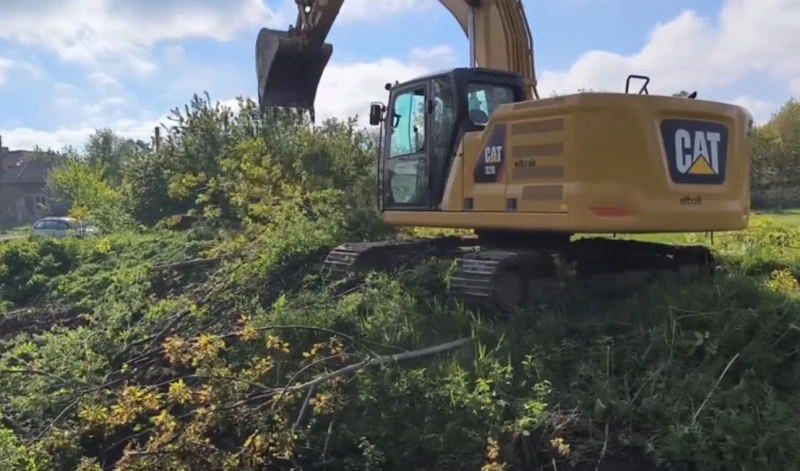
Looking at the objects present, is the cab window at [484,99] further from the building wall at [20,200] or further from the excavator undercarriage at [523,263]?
the building wall at [20,200]

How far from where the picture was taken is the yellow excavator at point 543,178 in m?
7.04

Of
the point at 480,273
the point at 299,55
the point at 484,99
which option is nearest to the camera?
the point at 480,273

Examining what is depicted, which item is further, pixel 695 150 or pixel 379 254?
pixel 379 254

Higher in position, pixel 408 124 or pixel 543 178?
pixel 408 124

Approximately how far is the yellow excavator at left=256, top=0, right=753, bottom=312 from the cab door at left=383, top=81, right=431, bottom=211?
0.05ft

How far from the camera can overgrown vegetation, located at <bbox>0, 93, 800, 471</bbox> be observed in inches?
191

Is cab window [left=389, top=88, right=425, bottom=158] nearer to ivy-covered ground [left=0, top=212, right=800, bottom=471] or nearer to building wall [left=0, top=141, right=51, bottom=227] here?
ivy-covered ground [left=0, top=212, right=800, bottom=471]

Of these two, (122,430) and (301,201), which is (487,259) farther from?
(301,201)

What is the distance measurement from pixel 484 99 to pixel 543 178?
4.73ft

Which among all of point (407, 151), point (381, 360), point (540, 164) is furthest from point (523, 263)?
point (381, 360)

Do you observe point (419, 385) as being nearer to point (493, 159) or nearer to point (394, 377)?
point (394, 377)

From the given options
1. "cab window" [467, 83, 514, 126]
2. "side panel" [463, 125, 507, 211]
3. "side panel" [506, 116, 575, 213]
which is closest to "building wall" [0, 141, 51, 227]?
"cab window" [467, 83, 514, 126]

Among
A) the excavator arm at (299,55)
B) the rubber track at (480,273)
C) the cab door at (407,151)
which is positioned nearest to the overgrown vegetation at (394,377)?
the rubber track at (480,273)

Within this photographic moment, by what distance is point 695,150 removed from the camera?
7457 millimetres
